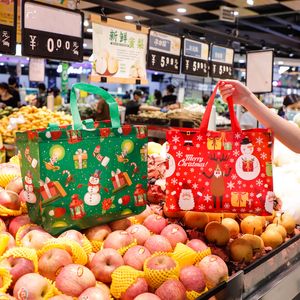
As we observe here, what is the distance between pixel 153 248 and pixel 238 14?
408 inches

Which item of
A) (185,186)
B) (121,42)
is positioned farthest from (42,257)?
(121,42)

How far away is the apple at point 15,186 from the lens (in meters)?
1.92

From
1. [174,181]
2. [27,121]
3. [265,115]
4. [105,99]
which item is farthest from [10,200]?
[27,121]

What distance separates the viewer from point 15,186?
6.33 feet

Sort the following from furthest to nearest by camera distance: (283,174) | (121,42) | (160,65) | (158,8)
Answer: (158,8) → (160,65) → (121,42) → (283,174)

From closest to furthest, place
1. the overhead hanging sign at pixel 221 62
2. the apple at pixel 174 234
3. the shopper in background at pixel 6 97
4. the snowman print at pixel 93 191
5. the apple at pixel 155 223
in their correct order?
1. the snowman print at pixel 93 191
2. the apple at pixel 174 234
3. the apple at pixel 155 223
4. the overhead hanging sign at pixel 221 62
5. the shopper in background at pixel 6 97

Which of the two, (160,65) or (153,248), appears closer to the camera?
(153,248)

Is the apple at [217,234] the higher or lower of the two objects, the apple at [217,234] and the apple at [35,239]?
the lower

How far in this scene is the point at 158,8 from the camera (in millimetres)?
10680

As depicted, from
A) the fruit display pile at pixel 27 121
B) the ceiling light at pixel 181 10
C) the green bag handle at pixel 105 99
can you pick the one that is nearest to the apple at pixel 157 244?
the green bag handle at pixel 105 99

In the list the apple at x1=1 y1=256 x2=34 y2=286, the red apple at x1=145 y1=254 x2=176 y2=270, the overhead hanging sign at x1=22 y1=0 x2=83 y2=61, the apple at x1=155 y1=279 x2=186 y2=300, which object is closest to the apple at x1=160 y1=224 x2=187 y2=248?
the red apple at x1=145 y1=254 x2=176 y2=270

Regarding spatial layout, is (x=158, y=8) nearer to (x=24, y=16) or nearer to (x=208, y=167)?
(x=24, y=16)

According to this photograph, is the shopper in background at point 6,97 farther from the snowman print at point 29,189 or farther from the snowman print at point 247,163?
the snowman print at point 247,163

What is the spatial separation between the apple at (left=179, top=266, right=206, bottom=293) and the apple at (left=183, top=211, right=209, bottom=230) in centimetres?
46
